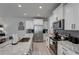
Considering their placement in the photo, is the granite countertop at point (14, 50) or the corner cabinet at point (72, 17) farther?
the corner cabinet at point (72, 17)

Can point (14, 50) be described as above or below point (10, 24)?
below

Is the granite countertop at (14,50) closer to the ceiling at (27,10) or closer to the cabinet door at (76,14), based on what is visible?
the ceiling at (27,10)

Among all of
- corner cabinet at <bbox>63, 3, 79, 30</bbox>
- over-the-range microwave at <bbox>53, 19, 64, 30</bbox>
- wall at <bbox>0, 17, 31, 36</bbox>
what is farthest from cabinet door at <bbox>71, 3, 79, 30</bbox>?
wall at <bbox>0, 17, 31, 36</bbox>

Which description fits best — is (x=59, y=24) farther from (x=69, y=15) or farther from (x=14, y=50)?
(x=14, y=50)

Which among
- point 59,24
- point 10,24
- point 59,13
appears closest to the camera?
point 10,24

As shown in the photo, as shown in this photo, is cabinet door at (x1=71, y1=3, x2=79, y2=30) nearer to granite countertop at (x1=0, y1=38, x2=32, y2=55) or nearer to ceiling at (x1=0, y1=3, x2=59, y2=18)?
ceiling at (x1=0, y1=3, x2=59, y2=18)

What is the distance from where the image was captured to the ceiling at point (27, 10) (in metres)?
2.02

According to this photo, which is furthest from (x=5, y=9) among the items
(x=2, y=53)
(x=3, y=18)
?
(x=2, y=53)

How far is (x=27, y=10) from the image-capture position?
228cm

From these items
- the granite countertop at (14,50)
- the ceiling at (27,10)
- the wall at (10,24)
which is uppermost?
the ceiling at (27,10)

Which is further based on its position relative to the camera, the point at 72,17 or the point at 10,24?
the point at 72,17

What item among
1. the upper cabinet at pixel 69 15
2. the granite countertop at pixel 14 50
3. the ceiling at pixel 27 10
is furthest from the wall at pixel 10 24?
the upper cabinet at pixel 69 15

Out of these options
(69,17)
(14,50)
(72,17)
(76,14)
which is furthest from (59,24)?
(14,50)
